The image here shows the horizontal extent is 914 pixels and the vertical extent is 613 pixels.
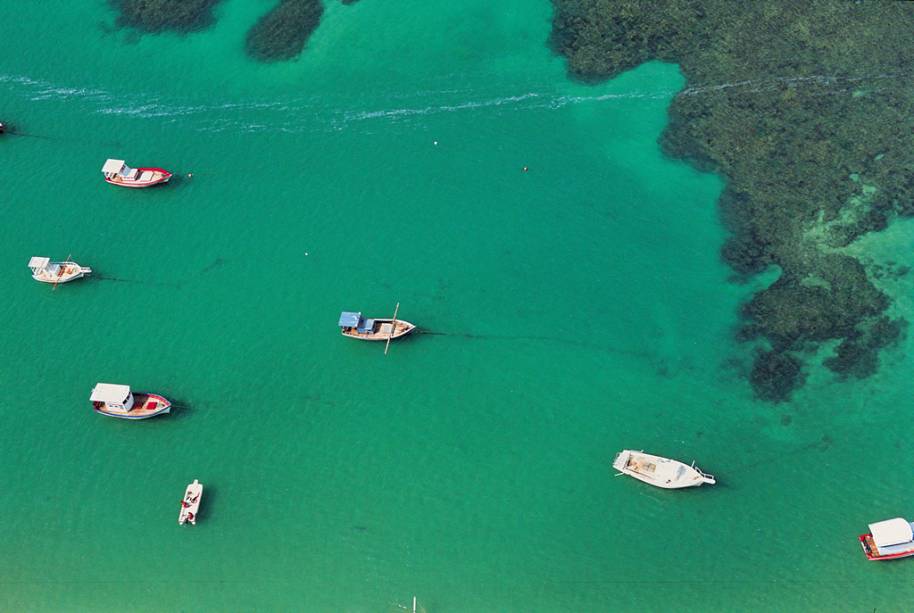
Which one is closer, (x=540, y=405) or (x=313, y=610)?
(x=313, y=610)

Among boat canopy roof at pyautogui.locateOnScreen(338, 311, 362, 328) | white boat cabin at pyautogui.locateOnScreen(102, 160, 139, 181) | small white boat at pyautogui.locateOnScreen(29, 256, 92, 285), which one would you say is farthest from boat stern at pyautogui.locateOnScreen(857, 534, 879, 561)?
white boat cabin at pyautogui.locateOnScreen(102, 160, 139, 181)

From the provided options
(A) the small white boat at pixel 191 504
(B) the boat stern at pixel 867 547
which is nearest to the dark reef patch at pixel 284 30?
(A) the small white boat at pixel 191 504

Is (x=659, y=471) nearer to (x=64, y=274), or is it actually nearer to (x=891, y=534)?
(x=891, y=534)

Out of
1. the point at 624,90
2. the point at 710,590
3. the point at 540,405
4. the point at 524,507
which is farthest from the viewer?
the point at 624,90

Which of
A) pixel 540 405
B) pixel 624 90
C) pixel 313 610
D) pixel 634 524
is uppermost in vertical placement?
pixel 624 90

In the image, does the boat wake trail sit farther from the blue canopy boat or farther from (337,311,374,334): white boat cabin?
the blue canopy boat

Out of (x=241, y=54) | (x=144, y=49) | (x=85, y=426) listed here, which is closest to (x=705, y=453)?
(x=85, y=426)

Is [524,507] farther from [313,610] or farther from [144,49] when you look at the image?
[144,49]
